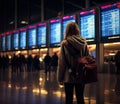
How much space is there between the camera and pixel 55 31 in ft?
96.0

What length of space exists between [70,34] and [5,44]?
126 feet

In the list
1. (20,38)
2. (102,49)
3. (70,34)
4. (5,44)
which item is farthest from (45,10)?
(70,34)

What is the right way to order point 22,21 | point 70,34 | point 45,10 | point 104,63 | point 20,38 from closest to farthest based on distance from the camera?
point 70,34
point 104,63
point 45,10
point 20,38
point 22,21

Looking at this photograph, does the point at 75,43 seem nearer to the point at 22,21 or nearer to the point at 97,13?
the point at 97,13

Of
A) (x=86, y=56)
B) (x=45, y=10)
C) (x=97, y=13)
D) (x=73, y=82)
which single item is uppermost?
(x=45, y=10)

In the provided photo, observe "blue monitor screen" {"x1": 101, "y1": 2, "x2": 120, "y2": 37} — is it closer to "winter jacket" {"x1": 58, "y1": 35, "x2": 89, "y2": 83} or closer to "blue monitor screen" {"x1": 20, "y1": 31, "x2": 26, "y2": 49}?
"blue monitor screen" {"x1": 20, "y1": 31, "x2": 26, "y2": 49}

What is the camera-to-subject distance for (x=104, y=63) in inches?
902

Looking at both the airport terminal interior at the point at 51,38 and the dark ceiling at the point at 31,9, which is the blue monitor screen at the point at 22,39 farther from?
the dark ceiling at the point at 31,9

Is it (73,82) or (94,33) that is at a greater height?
(94,33)

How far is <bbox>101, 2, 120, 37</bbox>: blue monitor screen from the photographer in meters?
21.6

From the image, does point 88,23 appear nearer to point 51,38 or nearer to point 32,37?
point 51,38

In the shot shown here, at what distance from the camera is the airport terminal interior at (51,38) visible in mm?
13142

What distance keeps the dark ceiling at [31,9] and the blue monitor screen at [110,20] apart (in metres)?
1.95

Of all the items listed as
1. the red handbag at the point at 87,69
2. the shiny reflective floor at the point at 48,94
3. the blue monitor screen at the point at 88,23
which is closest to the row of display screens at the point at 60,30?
the blue monitor screen at the point at 88,23
